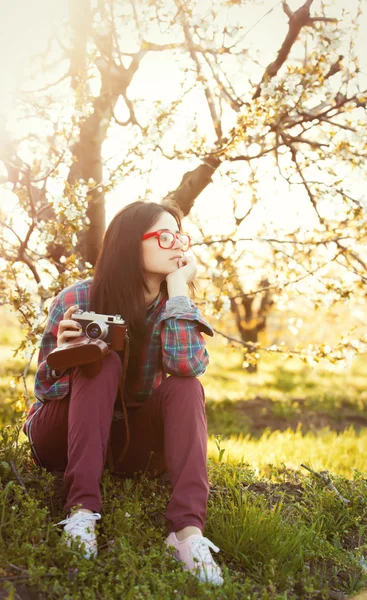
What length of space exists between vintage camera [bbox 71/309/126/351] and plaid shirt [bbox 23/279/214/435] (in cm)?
19

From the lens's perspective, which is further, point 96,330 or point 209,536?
point 209,536

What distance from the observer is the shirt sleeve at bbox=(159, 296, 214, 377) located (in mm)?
2375

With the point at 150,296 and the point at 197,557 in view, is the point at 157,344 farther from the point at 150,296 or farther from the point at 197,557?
the point at 197,557

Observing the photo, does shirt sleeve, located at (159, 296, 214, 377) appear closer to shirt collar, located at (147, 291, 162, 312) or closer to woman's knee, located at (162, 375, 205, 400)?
woman's knee, located at (162, 375, 205, 400)

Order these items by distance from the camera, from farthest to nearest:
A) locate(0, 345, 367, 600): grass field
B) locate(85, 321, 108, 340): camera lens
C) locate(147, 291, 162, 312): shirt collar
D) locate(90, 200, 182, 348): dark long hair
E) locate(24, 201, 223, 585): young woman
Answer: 1. locate(147, 291, 162, 312): shirt collar
2. locate(90, 200, 182, 348): dark long hair
3. locate(85, 321, 108, 340): camera lens
4. locate(24, 201, 223, 585): young woman
5. locate(0, 345, 367, 600): grass field

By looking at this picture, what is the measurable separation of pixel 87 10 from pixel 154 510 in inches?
109

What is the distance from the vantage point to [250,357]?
3930 mm

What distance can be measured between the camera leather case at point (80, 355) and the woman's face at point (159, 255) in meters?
0.57

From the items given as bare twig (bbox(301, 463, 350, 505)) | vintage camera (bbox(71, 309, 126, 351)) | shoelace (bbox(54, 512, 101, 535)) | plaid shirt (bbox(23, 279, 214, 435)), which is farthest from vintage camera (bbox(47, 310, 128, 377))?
bare twig (bbox(301, 463, 350, 505))

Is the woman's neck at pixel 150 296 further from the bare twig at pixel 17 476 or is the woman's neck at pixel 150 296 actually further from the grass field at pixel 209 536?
the bare twig at pixel 17 476

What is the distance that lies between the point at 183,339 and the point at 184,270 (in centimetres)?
38

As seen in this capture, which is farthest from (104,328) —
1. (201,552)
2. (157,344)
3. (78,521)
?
(201,552)

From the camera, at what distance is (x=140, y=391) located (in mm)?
2727

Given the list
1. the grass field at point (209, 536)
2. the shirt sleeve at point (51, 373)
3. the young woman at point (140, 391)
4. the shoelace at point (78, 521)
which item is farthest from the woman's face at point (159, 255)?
the shoelace at point (78, 521)
